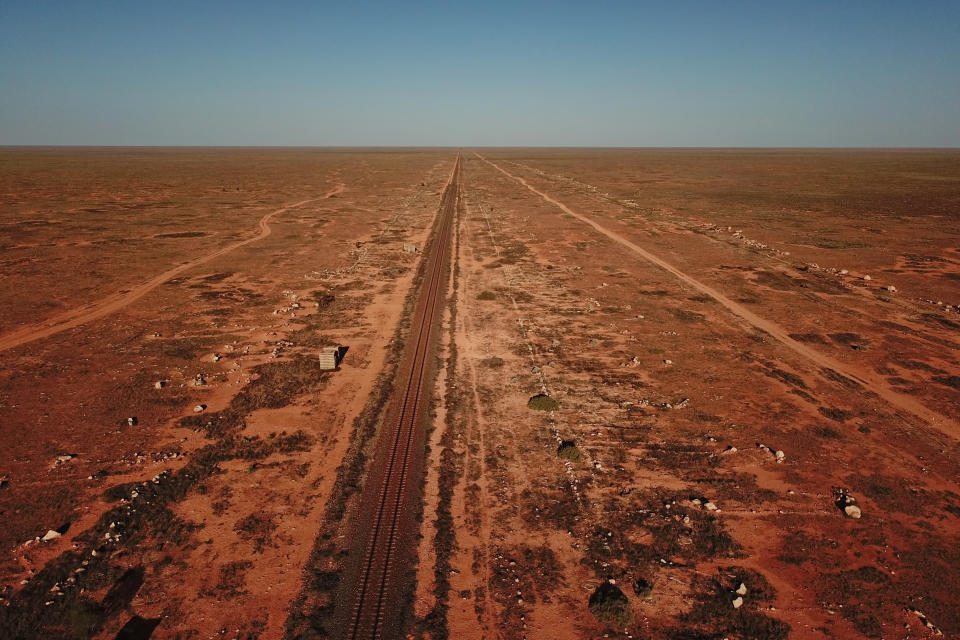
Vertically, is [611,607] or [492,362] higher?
[492,362]

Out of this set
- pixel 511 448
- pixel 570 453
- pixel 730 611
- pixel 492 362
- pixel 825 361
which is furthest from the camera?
pixel 825 361

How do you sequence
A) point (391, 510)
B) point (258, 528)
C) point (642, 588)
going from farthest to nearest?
point (391, 510)
point (258, 528)
point (642, 588)

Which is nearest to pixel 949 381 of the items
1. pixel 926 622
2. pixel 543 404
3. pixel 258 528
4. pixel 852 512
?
pixel 852 512

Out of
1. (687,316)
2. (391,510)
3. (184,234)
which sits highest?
(184,234)

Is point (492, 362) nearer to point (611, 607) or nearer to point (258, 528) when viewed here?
point (258, 528)

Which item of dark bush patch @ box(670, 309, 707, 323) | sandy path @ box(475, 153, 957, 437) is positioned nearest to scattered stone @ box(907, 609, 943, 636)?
sandy path @ box(475, 153, 957, 437)

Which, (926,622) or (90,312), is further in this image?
(90,312)
